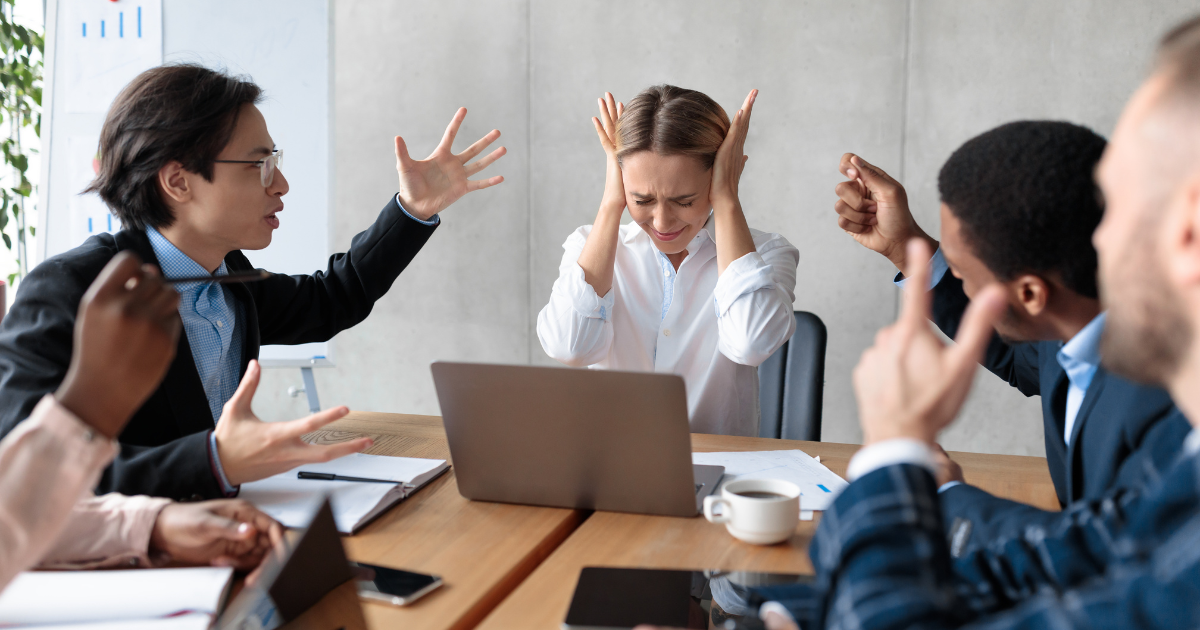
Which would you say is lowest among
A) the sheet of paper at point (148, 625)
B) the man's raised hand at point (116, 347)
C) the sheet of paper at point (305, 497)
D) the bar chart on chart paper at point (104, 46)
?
the sheet of paper at point (148, 625)

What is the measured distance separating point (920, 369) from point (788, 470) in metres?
0.74

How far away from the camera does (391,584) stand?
103cm

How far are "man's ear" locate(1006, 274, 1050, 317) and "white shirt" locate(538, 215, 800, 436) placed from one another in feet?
2.61

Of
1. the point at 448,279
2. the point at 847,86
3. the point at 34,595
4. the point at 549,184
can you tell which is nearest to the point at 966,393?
the point at 34,595

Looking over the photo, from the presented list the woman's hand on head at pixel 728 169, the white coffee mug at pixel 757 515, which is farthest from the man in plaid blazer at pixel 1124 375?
the woman's hand on head at pixel 728 169

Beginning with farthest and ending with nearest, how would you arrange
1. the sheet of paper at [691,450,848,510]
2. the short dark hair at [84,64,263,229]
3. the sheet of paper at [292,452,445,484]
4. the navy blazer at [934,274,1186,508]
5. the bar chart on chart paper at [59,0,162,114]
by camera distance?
1. the bar chart on chart paper at [59,0,162,114]
2. the short dark hair at [84,64,263,229]
3. the sheet of paper at [292,452,445,484]
4. the sheet of paper at [691,450,848,510]
5. the navy blazer at [934,274,1186,508]

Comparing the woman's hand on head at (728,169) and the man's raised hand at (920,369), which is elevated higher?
the woman's hand on head at (728,169)

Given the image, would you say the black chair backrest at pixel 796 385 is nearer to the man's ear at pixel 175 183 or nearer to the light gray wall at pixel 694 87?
the light gray wall at pixel 694 87

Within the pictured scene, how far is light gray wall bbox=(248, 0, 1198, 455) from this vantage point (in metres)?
2.88

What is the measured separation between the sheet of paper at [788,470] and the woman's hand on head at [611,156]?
0.70 m

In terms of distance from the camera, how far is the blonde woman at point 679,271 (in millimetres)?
1950

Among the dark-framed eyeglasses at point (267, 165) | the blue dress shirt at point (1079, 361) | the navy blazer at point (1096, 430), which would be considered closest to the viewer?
the navy blazer at point (1096, 430)

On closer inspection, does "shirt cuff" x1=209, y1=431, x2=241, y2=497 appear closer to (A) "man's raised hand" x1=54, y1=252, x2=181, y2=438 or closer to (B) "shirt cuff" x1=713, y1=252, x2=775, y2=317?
(A) "man's raised hand" x1=54, y1=252, x2=181, y2=438

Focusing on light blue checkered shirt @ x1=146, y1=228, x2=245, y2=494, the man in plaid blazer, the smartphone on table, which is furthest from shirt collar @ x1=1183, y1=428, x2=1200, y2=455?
light blue checkered shirt @ x1=146, y1=228, x2=245, y2=494
